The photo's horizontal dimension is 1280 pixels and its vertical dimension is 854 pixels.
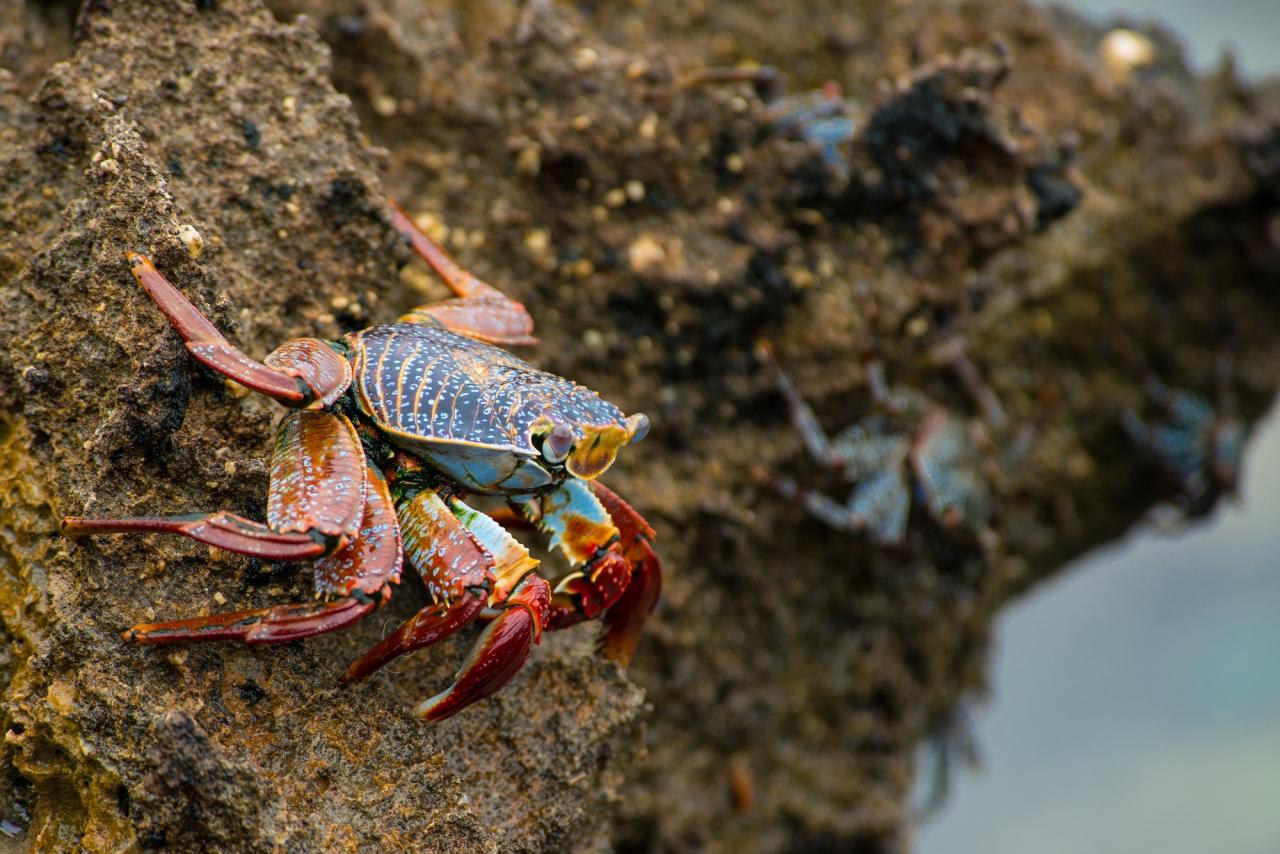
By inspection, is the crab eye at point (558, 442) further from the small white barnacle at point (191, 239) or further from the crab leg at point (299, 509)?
the small white barnacle at point (191, 239)

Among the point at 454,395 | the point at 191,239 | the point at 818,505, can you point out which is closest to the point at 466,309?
the point at 454,395

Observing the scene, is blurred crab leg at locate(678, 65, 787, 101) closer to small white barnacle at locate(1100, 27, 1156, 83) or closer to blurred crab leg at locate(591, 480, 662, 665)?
blurred crab leg at locate(591, 480, 662, 665)

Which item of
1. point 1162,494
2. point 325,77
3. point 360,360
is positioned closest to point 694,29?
point 325,77

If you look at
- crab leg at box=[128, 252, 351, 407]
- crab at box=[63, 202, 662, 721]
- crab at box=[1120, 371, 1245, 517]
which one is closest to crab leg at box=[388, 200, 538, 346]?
crab at box=[63, 202, 662, 721]

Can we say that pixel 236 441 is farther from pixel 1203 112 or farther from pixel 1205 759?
pixel 1205 759

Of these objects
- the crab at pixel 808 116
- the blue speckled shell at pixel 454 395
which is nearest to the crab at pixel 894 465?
the crab at pixel 808 116

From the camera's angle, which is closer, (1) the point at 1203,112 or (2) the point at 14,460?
(2) the point at 14,460
